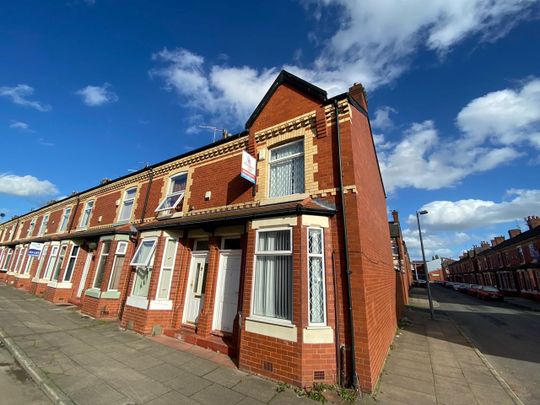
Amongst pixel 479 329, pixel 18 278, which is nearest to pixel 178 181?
pixel 479 329

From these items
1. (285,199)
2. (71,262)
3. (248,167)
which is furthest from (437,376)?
(71,262)

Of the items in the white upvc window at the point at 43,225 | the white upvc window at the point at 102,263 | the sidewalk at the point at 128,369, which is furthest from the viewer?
the white upvc window at the point at 43,225

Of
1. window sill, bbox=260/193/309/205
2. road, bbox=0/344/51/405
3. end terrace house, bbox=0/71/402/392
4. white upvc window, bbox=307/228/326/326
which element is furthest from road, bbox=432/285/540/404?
road, bbox=0/344/51/405

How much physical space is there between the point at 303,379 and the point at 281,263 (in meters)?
2.42

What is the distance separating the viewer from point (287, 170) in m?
7.72

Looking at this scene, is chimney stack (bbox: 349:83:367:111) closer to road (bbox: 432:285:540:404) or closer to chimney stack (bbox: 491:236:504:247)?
road (bbox: 432:285:540:404)

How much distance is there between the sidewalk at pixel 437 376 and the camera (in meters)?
4.80

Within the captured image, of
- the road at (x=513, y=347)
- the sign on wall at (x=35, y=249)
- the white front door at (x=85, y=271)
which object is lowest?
the road at (x=513, y=347)

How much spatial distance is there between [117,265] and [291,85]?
10478 millimetres

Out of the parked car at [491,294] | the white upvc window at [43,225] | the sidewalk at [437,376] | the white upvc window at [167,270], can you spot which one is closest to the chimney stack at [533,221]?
the parked car at [491,294]

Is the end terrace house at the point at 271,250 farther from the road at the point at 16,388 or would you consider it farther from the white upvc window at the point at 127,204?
the road at the point at 16,388

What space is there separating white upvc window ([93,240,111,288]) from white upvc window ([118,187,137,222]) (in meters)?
1.70

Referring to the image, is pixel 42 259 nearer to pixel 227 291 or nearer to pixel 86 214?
pixel 86 214

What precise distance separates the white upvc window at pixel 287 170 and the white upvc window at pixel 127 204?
29.4ft
